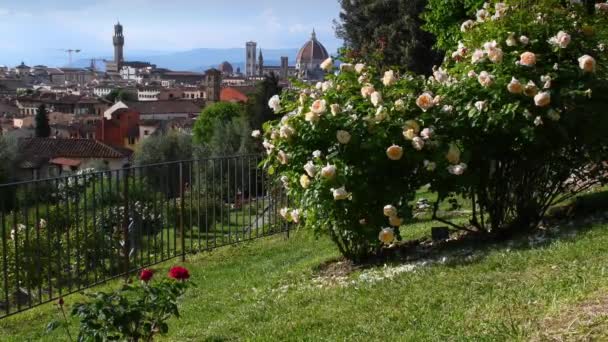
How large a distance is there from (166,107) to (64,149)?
4358 cm

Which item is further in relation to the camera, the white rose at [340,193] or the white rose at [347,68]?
the white rose at [347,68]

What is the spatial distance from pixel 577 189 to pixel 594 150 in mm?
774

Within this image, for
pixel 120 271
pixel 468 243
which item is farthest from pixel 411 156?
pixel 120 271

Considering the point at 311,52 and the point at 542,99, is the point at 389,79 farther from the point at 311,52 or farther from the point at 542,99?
the point at 311,52

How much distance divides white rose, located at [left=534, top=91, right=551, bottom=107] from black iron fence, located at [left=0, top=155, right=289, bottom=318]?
350cm

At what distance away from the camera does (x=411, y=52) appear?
2492cm

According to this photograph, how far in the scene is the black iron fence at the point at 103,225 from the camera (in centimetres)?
682

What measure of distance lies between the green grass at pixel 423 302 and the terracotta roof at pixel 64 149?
1943 inches

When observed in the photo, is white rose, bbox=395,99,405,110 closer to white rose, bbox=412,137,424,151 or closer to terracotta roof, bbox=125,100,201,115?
white rose, bbox=412,137,424,151

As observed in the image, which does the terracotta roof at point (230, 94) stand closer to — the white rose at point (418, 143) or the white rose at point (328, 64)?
the white rose at point (328, 64)

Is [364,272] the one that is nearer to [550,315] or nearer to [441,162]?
[441,162]

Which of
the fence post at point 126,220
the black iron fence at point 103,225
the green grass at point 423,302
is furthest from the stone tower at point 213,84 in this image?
the green grass at point 423,302

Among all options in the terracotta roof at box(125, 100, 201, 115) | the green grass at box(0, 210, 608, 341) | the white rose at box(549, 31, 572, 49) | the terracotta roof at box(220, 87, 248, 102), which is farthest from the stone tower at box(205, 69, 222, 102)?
the white rose at box(549, 31, 572, 49)

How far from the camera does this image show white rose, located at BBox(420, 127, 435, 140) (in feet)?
18.6
